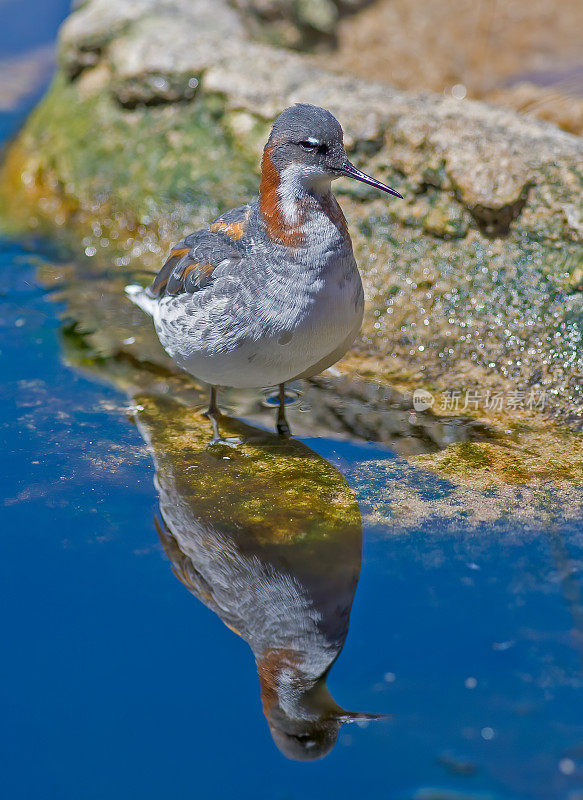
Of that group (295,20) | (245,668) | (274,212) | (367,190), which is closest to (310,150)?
(274,212)

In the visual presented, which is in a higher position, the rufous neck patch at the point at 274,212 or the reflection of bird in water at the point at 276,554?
the rufous neck patch at the point at 274,212

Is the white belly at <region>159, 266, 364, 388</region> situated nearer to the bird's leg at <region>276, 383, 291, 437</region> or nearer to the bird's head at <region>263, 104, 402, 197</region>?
the bird's leg at <region>276, 383, 291, 437</region>

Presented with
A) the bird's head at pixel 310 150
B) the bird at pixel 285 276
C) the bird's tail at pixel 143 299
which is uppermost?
the bird's head at pixel 310 150

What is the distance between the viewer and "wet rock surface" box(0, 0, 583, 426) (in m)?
5.45

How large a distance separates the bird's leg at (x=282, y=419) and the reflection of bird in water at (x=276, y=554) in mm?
92

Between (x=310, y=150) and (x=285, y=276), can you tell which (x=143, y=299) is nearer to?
(x=285, y=276)

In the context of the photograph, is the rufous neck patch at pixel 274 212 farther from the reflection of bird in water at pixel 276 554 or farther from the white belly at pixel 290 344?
the reflection of bird in water at pixel 276 554

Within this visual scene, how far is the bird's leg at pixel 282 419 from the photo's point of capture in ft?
16.1

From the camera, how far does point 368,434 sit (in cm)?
484

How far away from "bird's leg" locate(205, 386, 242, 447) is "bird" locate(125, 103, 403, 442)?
1.23 ft

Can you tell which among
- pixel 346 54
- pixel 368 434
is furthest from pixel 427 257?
pixel 346 54

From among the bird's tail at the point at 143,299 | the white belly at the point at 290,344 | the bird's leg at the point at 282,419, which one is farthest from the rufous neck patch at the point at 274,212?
the bird's tail at the point at 143,299

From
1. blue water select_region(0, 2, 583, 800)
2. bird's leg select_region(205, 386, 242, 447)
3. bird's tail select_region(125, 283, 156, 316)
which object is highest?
bird's tail select_region(125, 283, 156, 316)

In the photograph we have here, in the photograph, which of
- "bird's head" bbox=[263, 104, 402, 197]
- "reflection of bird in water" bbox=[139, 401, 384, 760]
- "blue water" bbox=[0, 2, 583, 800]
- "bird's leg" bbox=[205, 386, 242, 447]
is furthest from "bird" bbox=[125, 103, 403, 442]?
"blue water" bbox=[0, 2, 583, 800]
